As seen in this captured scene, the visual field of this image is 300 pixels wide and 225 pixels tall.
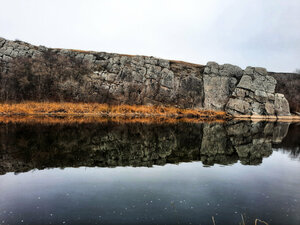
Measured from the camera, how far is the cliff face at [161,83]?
1833 inches

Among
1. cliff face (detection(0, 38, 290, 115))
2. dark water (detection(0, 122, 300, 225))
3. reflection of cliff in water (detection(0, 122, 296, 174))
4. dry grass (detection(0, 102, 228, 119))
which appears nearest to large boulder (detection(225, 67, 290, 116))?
cliff face (detection(0, 38, 290, 115))

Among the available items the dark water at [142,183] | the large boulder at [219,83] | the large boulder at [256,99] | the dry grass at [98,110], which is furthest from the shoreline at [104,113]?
the dark water at [142,183]

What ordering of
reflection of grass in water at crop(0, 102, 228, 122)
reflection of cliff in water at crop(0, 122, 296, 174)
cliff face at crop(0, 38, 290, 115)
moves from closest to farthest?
reflection of cliff in water at crop(0, 122, 296, 174)
reflection of grass in water at crop(0, 102, 228, 122)
cliff face at crop(0, 38, 290, 115)

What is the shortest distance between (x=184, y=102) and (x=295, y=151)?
33.9 metres

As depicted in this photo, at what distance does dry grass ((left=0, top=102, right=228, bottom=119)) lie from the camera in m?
35.3

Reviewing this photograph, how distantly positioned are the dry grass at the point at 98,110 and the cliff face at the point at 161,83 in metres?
3.44

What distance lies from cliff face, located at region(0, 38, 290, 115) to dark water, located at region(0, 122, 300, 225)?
32.4 m

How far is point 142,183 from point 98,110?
107 feet

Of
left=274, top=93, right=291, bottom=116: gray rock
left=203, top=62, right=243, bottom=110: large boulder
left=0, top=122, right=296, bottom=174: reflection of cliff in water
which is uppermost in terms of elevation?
left=203, top=62, right=243, bottom=110: large boulder

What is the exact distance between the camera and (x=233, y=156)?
43.8 ft

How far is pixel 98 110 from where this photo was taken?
3956 centimetres

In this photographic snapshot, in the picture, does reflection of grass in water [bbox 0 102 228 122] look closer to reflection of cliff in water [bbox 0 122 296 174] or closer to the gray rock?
the gray rock

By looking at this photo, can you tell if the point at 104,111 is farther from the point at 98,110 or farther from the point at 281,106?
the point at 281,106

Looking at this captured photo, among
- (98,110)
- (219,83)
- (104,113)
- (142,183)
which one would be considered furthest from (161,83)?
(142,183)
